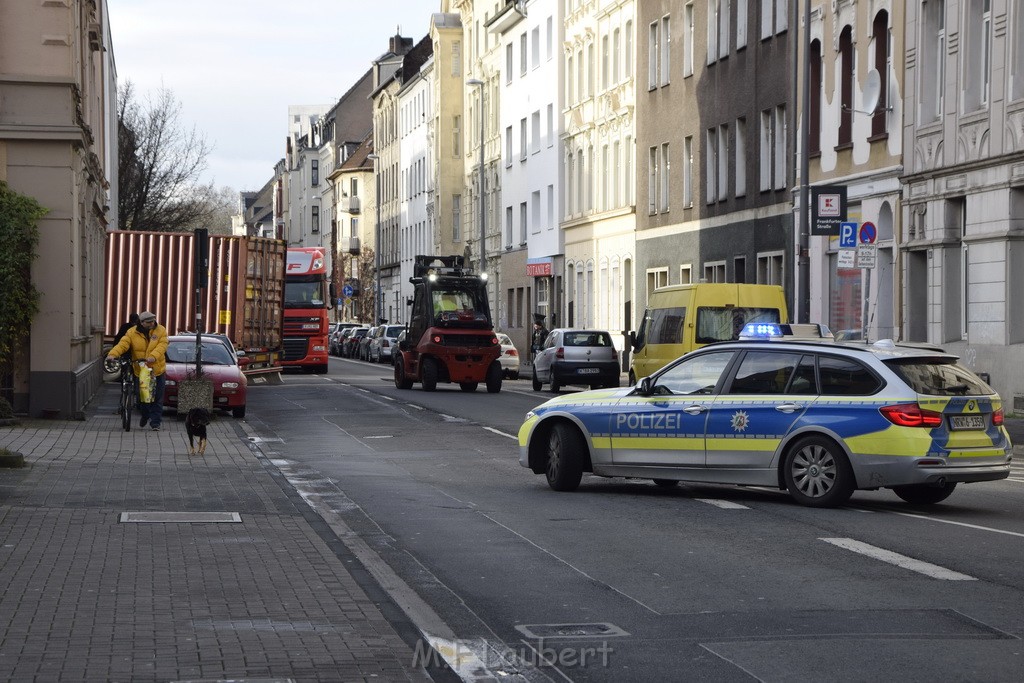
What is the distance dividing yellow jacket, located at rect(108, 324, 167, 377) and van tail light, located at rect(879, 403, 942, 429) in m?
13.4

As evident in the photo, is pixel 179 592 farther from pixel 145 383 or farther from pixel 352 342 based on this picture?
pixel 352 342

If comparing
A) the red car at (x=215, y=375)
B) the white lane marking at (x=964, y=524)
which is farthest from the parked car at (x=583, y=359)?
the white lane marking at (x=964, y=524)

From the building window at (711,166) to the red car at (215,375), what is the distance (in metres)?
19.5

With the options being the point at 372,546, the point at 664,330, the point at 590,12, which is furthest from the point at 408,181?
the point at 372,546

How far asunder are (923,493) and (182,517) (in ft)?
20.7

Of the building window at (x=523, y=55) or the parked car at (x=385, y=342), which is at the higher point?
the building window at (x=523, y=55)

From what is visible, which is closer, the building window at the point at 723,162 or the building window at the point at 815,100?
the building window at the point at 815,100

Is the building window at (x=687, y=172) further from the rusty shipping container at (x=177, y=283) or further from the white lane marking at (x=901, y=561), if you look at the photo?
the white lane marking at (x=901, y=561)

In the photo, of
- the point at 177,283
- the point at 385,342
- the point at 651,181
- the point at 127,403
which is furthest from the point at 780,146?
the point at 385,342

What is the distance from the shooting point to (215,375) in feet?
93.7

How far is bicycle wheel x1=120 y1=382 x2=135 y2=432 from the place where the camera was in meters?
24.1

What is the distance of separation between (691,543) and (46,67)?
16.8m

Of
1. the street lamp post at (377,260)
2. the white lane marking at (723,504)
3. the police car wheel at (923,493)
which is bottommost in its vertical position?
the white lane marking at (723,504)

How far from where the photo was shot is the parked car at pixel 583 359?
129 ft
